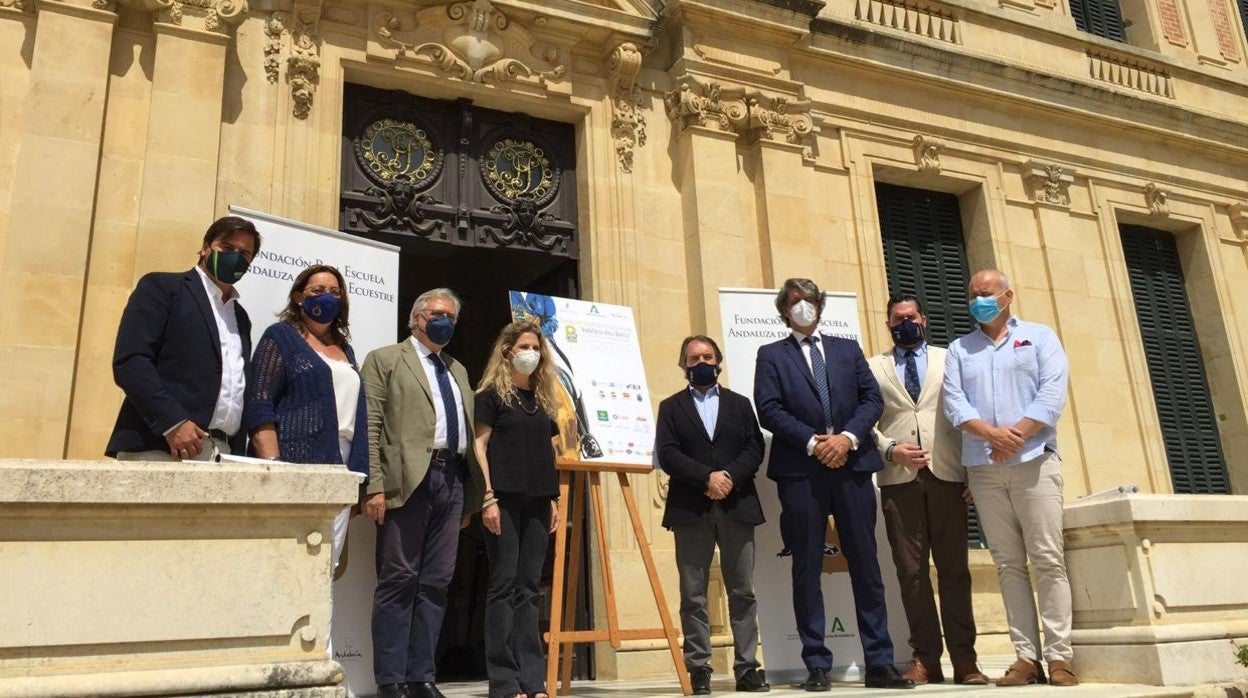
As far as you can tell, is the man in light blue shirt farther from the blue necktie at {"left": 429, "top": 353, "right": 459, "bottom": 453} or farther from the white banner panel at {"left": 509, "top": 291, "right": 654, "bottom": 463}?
the blue necktie at {"left": 429, "top": 353, "right": 459, "bottom": 453}

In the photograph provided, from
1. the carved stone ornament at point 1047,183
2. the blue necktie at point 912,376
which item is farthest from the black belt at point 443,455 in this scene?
the carved stone ornament at point 1047,183

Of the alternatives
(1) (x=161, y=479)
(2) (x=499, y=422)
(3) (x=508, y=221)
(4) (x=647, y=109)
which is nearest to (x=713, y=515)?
(2) (x=499, y=422)

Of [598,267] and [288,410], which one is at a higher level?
[598,267]

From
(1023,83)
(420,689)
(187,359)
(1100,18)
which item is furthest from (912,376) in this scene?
(1100,18)

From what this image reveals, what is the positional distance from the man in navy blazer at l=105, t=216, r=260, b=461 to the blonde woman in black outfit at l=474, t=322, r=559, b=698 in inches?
50.2

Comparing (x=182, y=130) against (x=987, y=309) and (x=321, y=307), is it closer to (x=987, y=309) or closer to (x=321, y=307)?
→ (x=321, y=307)

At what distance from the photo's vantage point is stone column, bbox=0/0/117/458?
21.4 ft

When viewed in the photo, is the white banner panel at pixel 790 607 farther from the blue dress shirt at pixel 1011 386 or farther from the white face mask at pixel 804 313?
the blue dress shirt at pixel 1011 386

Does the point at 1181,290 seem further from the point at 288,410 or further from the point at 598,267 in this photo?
the point at 288,410

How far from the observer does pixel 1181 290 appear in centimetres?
1260

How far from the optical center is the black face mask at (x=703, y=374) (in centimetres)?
622

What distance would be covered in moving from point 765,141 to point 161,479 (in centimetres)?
724

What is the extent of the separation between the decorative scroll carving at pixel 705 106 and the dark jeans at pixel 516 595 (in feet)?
16.7

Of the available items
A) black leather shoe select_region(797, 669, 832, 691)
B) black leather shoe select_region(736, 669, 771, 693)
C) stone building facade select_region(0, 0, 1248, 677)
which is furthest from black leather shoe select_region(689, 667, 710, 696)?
stone building facade select_region(0, 0, 1248, 677)
